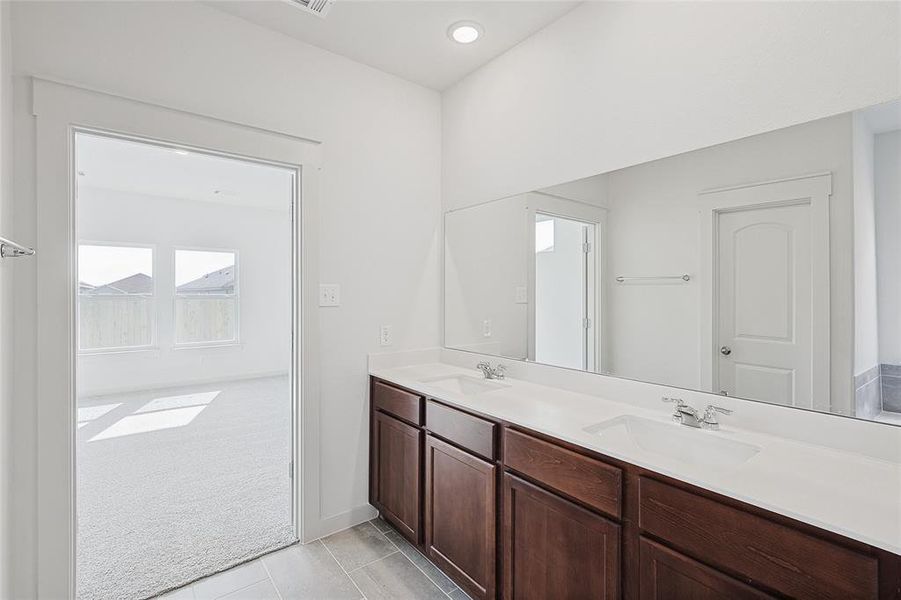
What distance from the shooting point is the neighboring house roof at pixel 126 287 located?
5.50 m

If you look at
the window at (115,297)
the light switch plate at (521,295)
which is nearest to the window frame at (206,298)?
the window at (115,297)

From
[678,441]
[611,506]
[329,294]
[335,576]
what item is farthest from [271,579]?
[678,441]

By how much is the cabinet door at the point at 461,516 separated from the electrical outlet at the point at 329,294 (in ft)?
3.05

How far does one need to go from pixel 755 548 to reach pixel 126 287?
22.7 ft

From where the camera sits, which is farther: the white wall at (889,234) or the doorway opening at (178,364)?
the doorway opening at (178,364)

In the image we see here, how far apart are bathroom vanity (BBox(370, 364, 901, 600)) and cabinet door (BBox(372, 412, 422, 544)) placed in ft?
0.04

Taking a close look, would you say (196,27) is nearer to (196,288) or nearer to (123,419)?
(123,419)

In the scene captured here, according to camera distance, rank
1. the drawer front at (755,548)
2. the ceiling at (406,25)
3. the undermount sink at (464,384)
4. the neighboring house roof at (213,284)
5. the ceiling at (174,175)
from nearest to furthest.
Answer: the drawer front at (755,548)
the ceiling at (406,25)
the undermount sink at (464,384)
the ceiling at (174,175)
the neighboring house roof at (213,284)

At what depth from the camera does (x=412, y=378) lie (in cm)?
230

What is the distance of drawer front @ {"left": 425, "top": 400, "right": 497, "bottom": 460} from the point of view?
171cm

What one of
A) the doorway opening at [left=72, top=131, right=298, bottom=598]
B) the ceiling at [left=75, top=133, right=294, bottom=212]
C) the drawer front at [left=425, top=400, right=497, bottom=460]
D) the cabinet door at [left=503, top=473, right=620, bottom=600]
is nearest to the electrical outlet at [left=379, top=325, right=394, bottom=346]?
the doorway opening at [left=72, top=131, right=298, bottom=598]

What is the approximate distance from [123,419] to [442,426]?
4212 millimetres

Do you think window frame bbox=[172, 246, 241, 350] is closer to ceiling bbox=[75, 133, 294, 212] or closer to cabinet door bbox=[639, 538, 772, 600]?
ceiling bbox=[75, 133, 294, 212]

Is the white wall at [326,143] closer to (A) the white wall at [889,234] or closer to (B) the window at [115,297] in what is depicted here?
(A) the white wall at [889,234]
